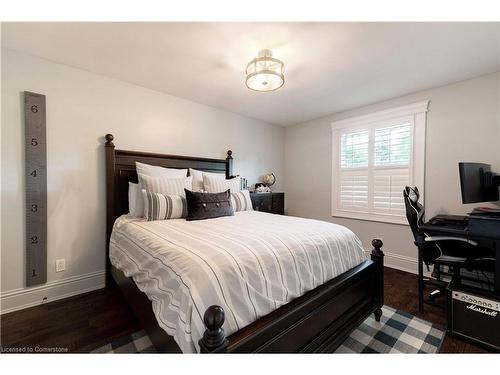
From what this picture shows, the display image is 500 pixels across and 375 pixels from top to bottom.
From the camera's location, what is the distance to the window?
277cm

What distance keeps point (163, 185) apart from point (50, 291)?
56.7 inches

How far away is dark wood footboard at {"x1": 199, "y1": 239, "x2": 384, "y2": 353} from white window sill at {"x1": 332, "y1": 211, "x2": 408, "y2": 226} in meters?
1.41

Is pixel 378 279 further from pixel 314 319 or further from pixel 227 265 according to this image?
pixel 227 265

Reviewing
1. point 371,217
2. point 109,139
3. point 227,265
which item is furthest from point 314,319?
point 109,139

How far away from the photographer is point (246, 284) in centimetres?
105

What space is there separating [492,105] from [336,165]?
5.79ft

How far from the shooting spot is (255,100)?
3074 mm

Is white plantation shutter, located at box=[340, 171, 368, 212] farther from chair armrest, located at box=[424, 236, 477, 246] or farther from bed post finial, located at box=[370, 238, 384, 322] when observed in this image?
bed post finial, located at box=[370, 238, 384, 322]

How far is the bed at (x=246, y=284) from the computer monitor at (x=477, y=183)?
1.01 m

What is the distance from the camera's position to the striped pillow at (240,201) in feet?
8.70

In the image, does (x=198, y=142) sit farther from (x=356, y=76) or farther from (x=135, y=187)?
(x=356, y=76)

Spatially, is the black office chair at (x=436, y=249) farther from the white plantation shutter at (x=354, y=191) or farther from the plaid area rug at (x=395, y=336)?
the white plantation shutter at (x=354, y=191)

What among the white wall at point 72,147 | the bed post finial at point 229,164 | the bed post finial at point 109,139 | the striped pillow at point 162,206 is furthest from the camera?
the bed post finial at point 229,164

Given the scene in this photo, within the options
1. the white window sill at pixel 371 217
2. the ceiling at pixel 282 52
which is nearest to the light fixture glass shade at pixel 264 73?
the ceiling at pixel 282 52
